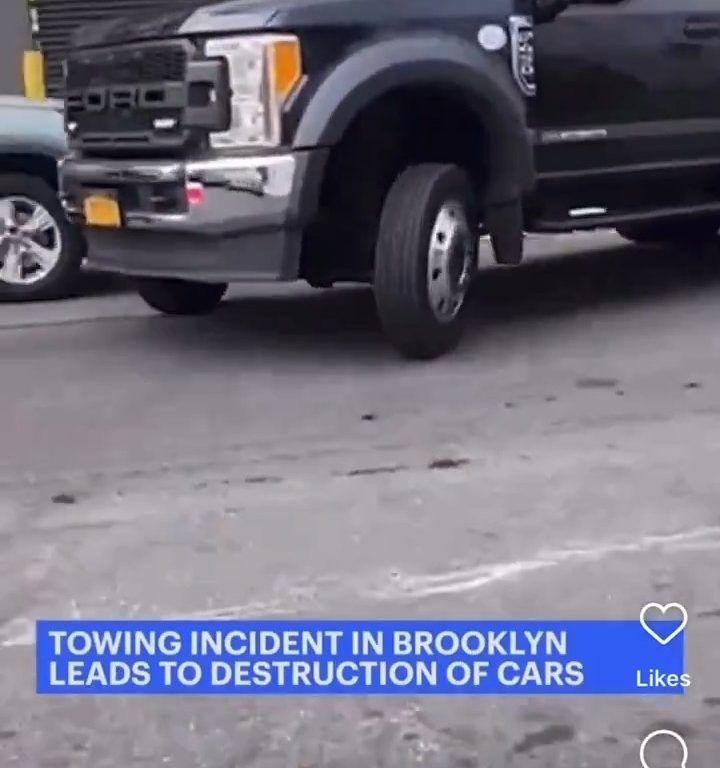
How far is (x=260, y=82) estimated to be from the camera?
564 centimetres

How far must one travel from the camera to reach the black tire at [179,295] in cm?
715

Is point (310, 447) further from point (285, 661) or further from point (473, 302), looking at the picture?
point (473, 302)

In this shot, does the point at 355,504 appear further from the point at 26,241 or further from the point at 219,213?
the point at 26,241

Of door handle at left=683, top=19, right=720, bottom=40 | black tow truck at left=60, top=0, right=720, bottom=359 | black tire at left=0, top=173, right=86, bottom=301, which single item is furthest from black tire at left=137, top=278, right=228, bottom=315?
door handle at left=683, top=19, right=720, bottom=40

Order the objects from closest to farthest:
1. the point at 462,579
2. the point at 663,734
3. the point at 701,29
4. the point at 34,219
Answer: the point at 663,734, the point at 462,579, the point at 701,29, the point at 34,219

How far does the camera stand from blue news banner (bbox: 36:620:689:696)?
10.3 ft

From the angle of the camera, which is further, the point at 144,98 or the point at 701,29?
the point at 701,29

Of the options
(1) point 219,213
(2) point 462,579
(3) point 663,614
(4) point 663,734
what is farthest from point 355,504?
(1) point 219,213

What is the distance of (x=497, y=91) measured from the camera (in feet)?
20.0

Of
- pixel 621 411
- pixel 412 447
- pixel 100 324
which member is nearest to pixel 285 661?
pixel 412 447

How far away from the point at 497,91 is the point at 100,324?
2186 mm

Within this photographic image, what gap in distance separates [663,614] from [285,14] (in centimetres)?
295

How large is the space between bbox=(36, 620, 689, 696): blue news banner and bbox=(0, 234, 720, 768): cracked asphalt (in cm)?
4

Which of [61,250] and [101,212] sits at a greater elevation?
Answer: [101,212]
